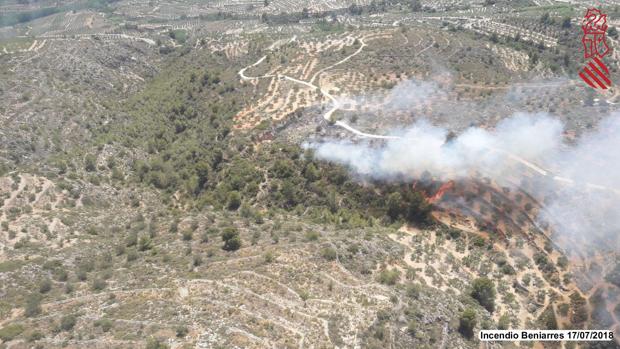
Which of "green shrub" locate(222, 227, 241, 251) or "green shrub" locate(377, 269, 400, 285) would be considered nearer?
"green shrub" locate(377, 269, 400, 285)

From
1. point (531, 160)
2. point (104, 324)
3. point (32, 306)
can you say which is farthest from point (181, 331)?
point (531, 160)

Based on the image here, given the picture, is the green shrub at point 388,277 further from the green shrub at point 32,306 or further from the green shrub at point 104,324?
the green shrub at point 32,306

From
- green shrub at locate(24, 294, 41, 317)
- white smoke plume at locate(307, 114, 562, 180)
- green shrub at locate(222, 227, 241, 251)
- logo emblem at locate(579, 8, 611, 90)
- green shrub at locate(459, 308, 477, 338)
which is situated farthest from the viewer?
logo emblem at locate(579, 8, 611, 90)

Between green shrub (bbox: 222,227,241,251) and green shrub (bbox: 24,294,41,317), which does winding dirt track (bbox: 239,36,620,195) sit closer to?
green shrub (bbox: 222,227,241,251)

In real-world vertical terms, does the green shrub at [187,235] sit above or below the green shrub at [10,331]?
below

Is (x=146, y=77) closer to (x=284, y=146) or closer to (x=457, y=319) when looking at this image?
(x=284, y=146)

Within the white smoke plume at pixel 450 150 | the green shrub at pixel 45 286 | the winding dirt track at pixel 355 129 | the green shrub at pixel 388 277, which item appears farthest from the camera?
the white smoke plume at pixel 450 150

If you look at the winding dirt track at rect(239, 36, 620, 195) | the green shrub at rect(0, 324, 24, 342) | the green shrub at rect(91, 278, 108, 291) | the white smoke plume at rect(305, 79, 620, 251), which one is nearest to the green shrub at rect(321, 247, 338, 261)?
the white smoke plume at rect(305, 79, 620, 251)

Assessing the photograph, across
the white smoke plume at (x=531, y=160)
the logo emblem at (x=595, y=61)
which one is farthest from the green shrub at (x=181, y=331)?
the logo emblem at (x=595, y=61)

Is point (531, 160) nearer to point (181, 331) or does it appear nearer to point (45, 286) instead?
point (181, 331)

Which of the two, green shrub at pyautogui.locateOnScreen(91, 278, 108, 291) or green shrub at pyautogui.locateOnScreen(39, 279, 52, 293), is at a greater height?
green shrub at pyautogui.locateOnScreen(39, 279, 52, 293)
